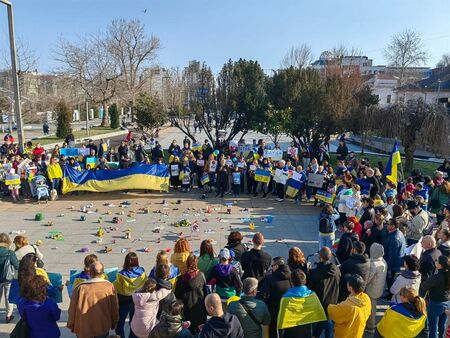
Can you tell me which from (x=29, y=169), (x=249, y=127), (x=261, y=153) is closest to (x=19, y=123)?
(x=29, y=169)

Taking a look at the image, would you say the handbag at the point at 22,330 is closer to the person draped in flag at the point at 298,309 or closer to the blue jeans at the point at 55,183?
the person draped in flag at the point at 298,309

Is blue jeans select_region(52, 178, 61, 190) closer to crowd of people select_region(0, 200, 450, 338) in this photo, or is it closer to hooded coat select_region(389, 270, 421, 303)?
crowd of people select_region(0, 200, 450, 338)

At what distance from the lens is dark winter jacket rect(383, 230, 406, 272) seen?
817 cm

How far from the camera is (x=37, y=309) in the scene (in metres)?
5.31

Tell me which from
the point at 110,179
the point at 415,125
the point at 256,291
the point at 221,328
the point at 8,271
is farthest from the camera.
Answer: the point at 415,125

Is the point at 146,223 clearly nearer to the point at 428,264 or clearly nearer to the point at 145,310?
the point at 145,310

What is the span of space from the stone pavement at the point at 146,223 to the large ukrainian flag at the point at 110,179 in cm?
42

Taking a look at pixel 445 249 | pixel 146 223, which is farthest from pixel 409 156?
pixel 445 249

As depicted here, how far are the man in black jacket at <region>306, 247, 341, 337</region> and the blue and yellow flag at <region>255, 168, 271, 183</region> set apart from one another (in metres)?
10.2

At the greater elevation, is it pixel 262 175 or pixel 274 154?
pixel 274 154

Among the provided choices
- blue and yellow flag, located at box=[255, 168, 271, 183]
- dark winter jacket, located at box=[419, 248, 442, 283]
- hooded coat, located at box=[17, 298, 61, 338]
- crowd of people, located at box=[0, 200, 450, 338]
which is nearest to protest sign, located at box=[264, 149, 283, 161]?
blue and yellow flag, located at box=[255, 168, 271, 183]

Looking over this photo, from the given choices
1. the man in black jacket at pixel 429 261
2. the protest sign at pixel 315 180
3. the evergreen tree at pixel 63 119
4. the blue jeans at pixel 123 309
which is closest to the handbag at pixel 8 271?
the blue jeans at pixel 123 309

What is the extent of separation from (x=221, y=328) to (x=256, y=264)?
223 cm

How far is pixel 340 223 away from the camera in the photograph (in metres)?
13.1
